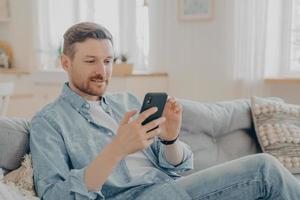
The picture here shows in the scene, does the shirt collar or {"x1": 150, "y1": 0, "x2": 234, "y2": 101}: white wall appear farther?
{"x1": 150, "y1": 0, "x2": 234, "y2": 101}: white wall

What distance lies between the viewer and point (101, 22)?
4457mm

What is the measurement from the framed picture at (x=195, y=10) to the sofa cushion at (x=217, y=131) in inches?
51.1

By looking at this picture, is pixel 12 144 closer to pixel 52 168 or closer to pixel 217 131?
pixel 52 168

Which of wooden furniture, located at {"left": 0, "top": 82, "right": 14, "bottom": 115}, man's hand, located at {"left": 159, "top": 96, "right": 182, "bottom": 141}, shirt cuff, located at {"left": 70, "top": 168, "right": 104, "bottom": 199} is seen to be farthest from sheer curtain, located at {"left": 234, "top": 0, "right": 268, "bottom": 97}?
shirt cuff, located at {"left": 70, "top": 168, "right": 104, "bottom": 199}

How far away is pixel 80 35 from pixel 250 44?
193 cm

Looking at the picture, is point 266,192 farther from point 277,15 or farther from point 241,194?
point 277,15

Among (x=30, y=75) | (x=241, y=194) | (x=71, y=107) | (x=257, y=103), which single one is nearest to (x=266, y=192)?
(x=241, y=194)

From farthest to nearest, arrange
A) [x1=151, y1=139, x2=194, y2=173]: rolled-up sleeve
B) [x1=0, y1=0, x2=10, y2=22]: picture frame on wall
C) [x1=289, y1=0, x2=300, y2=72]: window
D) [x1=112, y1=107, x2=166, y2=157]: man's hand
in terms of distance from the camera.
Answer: [x1=0, y1=0, x2=10, y2=22]: picture frame on wall < [x1=289, y1=0, x2=300, y2=72]: window < [x1=151, y1=139, x2=194, y2=173]: rolled-up sleeve < [x1=112, y1=107, x2=166, y2=157]: man's hand

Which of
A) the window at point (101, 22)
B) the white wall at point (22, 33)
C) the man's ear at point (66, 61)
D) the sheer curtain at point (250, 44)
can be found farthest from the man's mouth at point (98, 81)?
the white wall at point (22, 33)

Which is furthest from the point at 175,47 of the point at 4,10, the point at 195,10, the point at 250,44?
the point at 4,10

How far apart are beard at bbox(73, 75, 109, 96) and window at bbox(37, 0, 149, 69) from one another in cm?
248

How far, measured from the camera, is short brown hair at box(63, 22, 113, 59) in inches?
61.6

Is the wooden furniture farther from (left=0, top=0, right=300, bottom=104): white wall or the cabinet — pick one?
(left=0, top=0, right=300, bottom=104): white wall

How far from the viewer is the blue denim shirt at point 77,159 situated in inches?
53.6
